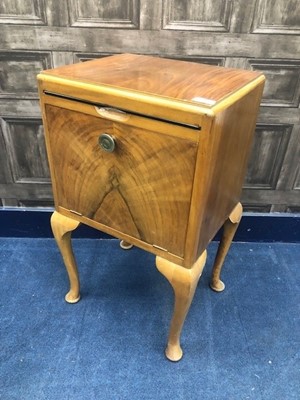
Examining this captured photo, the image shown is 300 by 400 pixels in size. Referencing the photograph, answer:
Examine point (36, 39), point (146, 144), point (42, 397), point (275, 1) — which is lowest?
point (42, 397)

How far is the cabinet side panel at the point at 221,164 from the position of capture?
583mm

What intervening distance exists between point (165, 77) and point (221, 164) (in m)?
0.21

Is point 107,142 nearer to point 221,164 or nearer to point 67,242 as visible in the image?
point 221,164

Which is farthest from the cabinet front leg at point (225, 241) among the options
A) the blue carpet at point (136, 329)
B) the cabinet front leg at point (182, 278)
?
the cabinet front leg at point (182, 278)

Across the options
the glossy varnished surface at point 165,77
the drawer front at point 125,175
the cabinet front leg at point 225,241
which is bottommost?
the cabinet front leg at point 225,241

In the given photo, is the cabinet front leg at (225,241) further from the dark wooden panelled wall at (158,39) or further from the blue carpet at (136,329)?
the dark wooden panelled wall at (158,39)

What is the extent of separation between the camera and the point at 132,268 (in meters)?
1.17

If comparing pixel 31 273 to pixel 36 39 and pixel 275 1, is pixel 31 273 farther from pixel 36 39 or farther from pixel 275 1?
pixel 275 1

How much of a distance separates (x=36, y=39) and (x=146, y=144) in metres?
0.56

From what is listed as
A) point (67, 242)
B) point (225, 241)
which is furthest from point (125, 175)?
point (225, 241)

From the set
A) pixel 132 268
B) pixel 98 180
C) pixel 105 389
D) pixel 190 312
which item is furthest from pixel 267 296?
pixel 98 180

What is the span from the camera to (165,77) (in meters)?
0.69

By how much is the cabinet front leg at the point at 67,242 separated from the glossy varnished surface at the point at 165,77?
0.34 meters

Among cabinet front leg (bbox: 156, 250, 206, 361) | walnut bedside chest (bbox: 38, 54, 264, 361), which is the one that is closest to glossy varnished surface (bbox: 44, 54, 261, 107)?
walnut bedside chest (bbox: 38, 54, 264, 361)
